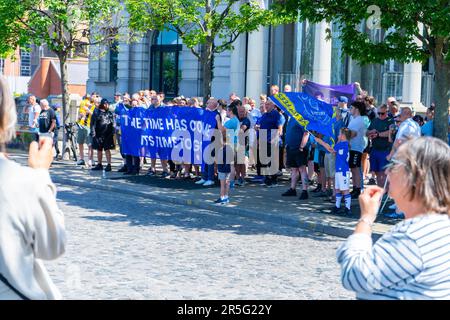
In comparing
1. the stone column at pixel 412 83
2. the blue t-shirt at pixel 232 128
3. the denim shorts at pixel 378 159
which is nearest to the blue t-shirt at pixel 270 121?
the blue t-shirt at pixel 232 128

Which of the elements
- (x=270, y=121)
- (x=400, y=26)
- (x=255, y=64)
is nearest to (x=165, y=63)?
(x=255, y=64)

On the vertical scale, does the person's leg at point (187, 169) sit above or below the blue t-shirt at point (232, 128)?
below

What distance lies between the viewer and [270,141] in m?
18.0

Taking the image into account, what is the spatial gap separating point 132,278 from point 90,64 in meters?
34.2

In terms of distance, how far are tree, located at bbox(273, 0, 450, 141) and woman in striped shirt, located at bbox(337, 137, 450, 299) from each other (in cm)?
944

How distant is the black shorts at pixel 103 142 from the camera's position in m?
20.4

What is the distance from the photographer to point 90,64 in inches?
1633

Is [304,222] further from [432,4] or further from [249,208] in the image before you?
[432,4]

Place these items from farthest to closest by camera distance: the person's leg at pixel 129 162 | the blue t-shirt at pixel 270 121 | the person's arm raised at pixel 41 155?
the person's leg at pixel 129 162
the blue t-shirt at pixel 270 121
the person's arm raised at pixel 41 155

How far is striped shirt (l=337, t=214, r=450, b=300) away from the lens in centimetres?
304

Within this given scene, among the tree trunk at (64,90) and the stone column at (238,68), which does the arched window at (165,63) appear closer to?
the stone column at (238,68)

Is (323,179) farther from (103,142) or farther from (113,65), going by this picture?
(113,65)

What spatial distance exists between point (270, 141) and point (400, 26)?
5.33 m

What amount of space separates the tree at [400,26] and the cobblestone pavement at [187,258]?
12.1ft
